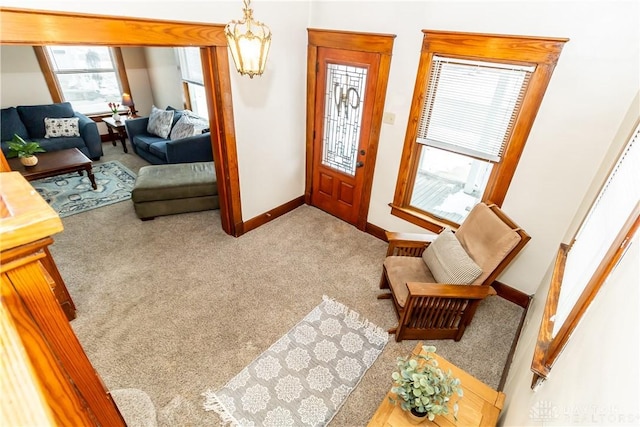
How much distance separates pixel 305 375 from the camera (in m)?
2.24

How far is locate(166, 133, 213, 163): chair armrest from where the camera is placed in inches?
175

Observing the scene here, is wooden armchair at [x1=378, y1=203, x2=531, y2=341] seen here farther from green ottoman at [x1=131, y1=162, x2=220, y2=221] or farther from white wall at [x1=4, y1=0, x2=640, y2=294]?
green ottoman at [x1=131, y1=162, x2=220, y2=221]

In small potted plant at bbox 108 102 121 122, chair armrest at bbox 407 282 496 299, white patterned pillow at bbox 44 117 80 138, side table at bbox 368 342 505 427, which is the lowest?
side table at bbox 368 342 505 427

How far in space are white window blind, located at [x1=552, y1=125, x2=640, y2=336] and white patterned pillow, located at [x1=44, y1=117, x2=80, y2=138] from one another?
671 cm

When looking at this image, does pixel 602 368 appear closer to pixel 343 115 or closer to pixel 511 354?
pixel 511 354

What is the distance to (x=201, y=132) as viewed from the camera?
16.2ft

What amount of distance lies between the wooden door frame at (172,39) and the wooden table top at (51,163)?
240 centimetres

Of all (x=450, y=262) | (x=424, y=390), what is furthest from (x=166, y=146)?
(x=424, y=390)

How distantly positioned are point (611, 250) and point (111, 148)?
7170mm

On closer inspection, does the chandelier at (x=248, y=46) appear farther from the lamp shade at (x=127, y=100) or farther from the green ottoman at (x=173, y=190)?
the lamp shade at (x=127, y=100)

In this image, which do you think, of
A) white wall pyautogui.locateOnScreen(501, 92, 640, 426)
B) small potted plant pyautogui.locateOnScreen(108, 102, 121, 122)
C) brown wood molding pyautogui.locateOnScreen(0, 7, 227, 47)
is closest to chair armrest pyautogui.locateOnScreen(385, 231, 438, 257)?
white wall pyautogui.locateOnScreen(501, 92, 640, 426)

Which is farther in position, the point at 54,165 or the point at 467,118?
the point at 54,165

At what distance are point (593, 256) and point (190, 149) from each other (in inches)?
181

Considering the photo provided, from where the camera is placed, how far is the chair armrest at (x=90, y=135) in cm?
519
